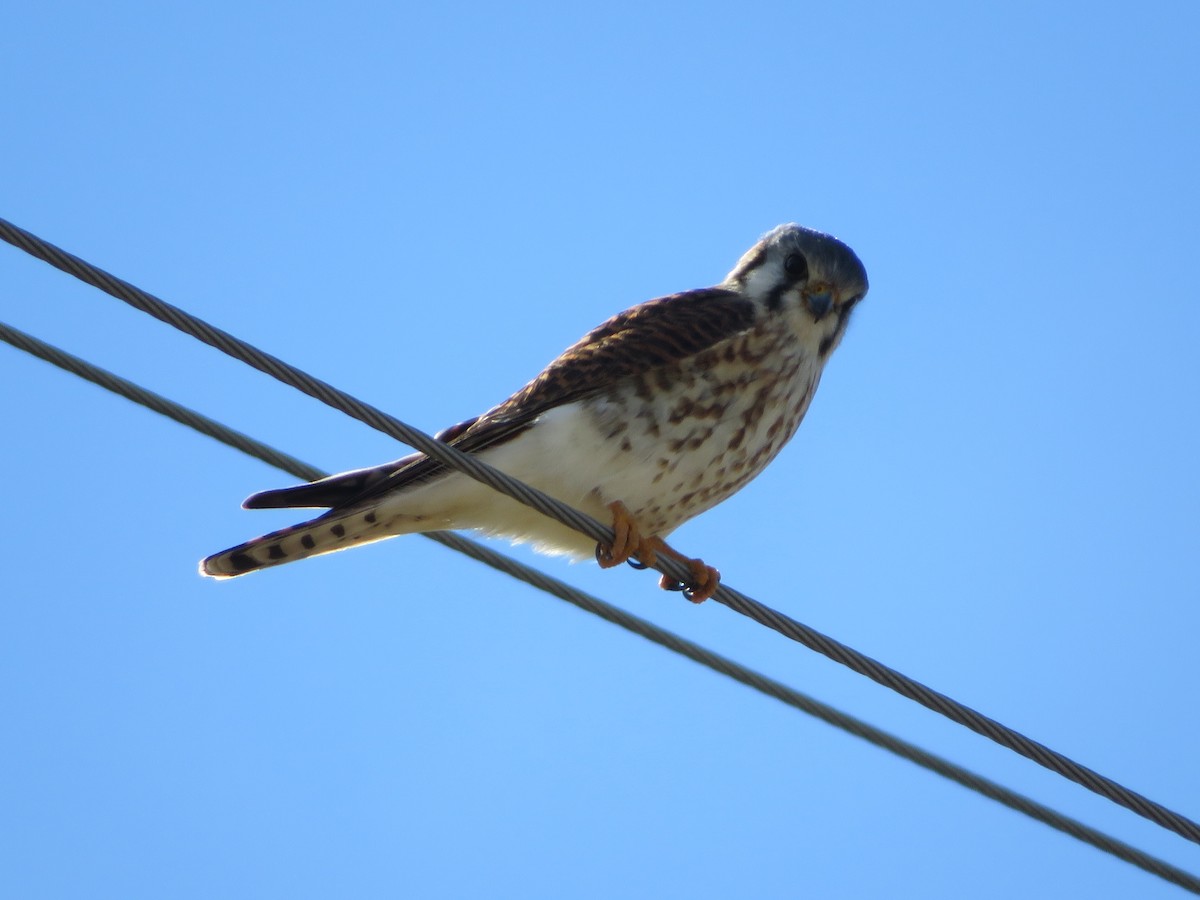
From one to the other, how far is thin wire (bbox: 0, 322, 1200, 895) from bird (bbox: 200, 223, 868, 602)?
1.62 feet

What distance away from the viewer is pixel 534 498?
3.12m

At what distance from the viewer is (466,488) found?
4160mm

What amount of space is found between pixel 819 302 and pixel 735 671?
68.3 inches

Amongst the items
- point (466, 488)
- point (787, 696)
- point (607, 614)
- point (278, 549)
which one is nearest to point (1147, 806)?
point (787, 696)

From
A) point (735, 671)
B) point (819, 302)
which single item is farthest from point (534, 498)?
point (819, 302)

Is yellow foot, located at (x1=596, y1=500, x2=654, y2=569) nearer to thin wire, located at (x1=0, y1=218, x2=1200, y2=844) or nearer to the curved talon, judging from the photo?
the curved talon

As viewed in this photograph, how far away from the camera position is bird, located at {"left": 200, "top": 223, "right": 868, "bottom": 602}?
409 cm

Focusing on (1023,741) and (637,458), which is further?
(637,458)

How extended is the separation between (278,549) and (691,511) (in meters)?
1.12

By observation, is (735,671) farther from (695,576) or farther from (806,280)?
(806,280)

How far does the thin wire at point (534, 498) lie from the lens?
2.65 meters

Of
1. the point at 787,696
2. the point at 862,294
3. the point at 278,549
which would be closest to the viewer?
the point at 787,696

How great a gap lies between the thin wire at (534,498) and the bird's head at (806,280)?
1495mm

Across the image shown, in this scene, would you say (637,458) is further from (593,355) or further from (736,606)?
(736,606)
